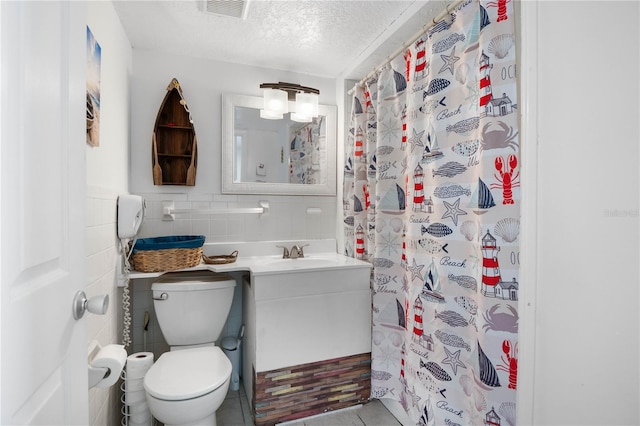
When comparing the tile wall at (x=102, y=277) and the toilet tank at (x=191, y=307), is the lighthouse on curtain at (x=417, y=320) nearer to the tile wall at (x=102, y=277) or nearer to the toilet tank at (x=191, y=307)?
the toilet tank at (x=191, y=307)

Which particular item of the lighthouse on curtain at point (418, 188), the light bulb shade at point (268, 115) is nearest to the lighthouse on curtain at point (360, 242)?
the lighthouse on curtain at point (418, 188)

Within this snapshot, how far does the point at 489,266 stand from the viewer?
1.18 meters

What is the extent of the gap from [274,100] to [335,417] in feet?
6.73

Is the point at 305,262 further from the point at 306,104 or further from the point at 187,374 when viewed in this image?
the point at 306,104

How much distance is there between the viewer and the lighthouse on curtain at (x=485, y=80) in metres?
1.19

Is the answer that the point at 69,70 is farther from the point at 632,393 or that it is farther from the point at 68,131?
the point at 632,393

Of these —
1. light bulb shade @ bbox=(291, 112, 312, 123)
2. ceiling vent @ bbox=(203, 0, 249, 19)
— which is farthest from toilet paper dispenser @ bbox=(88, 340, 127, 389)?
light bulb shade @ bbox=(291, 112, 312, 123)

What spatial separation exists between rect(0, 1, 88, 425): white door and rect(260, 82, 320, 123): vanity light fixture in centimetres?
153

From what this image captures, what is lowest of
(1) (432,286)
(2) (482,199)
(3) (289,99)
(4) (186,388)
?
(4) (186,388)

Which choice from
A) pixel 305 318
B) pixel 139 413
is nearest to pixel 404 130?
A: pixel 305 318

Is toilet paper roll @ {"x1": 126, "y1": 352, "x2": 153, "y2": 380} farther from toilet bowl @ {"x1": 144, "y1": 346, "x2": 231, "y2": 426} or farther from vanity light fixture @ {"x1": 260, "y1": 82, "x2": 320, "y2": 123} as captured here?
vanity light fixture @ {"x1": 260, "y1": 82, "x2": 320, "y2": 123}

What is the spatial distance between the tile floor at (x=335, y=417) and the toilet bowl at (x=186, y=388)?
31 cm

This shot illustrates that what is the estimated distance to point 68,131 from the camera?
66cm

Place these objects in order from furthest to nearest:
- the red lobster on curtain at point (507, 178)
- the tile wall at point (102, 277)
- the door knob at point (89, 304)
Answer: the tile wall at point (102, 277)
the red lobster on curtain at point (507, 178)
the door knob at point (89, 304)
